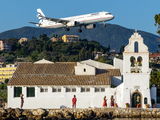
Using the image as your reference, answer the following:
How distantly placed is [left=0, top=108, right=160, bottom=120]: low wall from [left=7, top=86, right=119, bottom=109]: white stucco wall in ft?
Answer: 11.9

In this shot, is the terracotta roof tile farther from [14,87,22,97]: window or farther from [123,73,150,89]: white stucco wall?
[123,73,150,89]: white stucco wall

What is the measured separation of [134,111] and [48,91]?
8861mm

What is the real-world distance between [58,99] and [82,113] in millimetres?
4990

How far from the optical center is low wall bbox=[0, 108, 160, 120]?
2691cm

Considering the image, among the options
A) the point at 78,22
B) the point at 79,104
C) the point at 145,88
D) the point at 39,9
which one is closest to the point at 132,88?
the point at 145,88

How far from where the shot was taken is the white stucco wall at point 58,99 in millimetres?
31547

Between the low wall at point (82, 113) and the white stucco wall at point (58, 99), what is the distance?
3626 millimetres

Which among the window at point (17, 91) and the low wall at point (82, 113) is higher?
the window at point (17, 91)

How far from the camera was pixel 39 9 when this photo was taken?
8581 cm

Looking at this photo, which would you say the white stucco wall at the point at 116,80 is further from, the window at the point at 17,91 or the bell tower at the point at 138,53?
the window at the point at 17,91

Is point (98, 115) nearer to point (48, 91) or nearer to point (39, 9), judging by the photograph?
point (48, 91)

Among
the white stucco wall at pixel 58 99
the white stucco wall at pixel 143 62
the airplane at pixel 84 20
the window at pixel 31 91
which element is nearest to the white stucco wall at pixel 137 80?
the white stucco wall at pixel 143 62

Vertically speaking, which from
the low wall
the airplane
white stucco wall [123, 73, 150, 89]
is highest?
the airplane

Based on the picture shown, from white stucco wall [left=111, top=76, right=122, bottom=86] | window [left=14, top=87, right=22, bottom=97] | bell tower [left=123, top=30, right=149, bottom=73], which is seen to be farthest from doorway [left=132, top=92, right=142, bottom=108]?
window [left=14, top=87, right=22, bottom=97]
